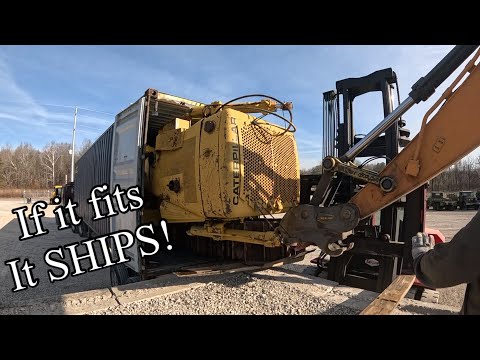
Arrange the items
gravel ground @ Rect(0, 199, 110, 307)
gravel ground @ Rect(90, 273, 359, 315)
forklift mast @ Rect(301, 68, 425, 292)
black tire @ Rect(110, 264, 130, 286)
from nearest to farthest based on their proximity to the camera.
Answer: gravel ground @ Rect(90, 273, 359, 315) → forklift mast @ Rect(301, 68, 425, 292) → black tire @ Rect(110, 264, 130, 286) → gravel ground @ Rect(0, 199, 110, 307)

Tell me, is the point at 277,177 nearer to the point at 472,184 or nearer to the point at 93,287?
the point at 93,287

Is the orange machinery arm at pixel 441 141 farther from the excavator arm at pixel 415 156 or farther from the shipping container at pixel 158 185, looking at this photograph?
the shipping container at pixel 158 185

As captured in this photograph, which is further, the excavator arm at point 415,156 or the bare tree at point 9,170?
the bare tree at point 9,170

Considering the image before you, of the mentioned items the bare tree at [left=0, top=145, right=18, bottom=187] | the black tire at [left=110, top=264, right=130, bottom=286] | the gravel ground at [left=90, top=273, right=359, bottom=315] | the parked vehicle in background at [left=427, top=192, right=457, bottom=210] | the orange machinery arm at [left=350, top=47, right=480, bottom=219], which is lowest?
the black tire at [left=110, top=264, right=130, bottom=286]

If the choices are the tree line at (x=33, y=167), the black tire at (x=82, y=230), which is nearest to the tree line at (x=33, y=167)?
the tree line at (x=33, y=167)

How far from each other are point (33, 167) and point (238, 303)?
258 feet

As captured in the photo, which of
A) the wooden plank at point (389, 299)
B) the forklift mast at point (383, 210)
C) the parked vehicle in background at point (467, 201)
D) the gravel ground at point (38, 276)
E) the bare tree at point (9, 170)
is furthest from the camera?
the bare tree at point (9, 170)

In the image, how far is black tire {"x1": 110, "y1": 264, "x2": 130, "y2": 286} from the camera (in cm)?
613

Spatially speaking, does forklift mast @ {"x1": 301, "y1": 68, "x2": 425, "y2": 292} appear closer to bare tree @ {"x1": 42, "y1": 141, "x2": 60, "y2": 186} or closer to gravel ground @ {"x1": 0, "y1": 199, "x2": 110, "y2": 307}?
gravel ground @ {"x1": 0, "y1": 199, "x2": 110, "y2": 307}

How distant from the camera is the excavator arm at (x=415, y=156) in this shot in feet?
10.8

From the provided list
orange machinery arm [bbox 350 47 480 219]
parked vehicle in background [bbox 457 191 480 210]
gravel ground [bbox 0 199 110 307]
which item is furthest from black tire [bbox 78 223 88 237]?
parked vehicle in background [bbox 457 191 480 210]

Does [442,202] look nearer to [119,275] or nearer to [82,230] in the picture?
[82,230]

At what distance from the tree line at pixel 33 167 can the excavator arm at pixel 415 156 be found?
224 feet

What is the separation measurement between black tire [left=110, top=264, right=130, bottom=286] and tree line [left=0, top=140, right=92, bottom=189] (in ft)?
211
